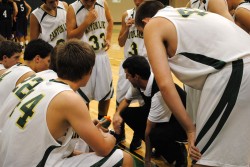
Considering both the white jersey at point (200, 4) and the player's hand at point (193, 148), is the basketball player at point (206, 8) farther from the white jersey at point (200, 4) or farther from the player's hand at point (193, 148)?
the player's hand at point (193, 148)

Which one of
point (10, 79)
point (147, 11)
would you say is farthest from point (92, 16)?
point (147, 11)

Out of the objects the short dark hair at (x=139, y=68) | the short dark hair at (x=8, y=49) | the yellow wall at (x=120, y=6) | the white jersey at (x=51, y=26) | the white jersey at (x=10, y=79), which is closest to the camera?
the white jersey at (x=10, y=79)

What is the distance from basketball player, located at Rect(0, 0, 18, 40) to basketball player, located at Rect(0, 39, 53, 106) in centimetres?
793

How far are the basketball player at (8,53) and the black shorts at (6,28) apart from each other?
295 inches

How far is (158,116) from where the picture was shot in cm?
337

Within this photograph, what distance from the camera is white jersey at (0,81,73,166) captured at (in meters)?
2.20

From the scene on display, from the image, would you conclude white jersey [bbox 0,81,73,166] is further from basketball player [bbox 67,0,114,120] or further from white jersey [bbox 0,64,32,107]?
basketball player [bbox 67,0,114,120]

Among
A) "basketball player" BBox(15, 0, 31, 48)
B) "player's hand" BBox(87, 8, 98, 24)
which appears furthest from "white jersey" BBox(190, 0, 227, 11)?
"basketball player" BBox(15, 0, 31, 48)

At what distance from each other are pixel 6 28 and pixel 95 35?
280 inches

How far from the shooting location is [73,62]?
2340 millimetres

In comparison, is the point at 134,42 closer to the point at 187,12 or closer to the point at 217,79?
the point at 187,12

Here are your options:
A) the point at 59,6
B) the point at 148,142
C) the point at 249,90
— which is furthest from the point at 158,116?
the point at 59,6

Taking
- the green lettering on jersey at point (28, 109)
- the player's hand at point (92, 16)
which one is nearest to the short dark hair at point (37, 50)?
the player's hand at point (92, 16)

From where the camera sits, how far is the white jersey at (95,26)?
4562 mm
